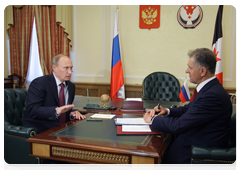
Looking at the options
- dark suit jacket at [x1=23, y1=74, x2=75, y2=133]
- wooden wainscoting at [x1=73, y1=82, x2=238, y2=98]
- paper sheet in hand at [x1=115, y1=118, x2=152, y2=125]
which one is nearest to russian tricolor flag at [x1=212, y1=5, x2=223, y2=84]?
wooden wainscoting at [x1=73, y1=82, x2=238, y2=98]

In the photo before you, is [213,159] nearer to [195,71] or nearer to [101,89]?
[195,71]

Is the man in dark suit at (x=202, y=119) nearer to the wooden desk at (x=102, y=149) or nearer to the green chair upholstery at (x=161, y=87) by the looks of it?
the wooden desk at (x=102, y=149)

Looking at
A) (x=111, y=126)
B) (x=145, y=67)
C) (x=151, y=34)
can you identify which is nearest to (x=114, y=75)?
(x=145, y=67)

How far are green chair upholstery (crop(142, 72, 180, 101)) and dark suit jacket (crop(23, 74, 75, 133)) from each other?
1945 millimetres

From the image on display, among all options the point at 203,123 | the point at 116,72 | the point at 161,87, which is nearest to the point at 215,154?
the point at 203,123

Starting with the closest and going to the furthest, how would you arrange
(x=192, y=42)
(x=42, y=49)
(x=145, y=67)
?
(x=192, y=42) → (x=145, y=67) → (x=42, y=49)

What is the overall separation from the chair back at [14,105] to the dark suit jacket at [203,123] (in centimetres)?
164

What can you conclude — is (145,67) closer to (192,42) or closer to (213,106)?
(192,42)

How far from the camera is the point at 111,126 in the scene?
1618mm

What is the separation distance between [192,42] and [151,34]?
910 mm

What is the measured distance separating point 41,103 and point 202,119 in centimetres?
153

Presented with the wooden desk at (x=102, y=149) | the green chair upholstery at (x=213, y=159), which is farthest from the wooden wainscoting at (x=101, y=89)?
the green chair upholstery at (x=213, y=159)

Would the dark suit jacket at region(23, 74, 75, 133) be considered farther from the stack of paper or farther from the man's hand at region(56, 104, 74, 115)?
the stack of paper

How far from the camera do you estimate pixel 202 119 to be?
1.33 metres
